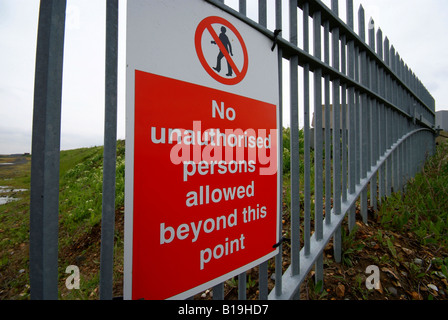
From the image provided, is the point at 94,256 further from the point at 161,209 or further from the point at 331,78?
the point at 331,78

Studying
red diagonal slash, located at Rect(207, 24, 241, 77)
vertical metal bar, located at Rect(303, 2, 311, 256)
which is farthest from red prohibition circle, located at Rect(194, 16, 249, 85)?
vertical metal bar, located at Rect(303, 2, 311, 256)

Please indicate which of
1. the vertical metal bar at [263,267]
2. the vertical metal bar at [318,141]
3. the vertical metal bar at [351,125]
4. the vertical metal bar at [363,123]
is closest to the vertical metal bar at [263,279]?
the vertical metal bar at [263,267]

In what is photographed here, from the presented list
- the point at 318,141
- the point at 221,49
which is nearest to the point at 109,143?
the point at 221,49

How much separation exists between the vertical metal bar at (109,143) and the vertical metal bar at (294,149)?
1.12 metres

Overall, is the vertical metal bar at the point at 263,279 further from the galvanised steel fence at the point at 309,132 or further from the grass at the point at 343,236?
the grass at the point at 343,236

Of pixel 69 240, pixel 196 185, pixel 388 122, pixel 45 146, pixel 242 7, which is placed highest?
pixel 242 7

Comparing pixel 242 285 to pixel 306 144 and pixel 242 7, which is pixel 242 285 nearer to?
pixel 306 144

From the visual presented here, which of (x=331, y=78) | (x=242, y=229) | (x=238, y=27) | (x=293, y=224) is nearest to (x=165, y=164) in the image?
(x=242, y=229)

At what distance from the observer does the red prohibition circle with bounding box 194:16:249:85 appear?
38.6 inches

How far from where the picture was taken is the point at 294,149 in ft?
4.98

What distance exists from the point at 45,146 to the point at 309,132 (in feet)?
5.08

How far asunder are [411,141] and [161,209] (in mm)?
5441

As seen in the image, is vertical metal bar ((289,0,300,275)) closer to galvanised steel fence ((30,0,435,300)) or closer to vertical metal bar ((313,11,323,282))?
galvanised steel fence ((30,0,435,300))

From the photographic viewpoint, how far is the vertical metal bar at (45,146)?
0.67m
